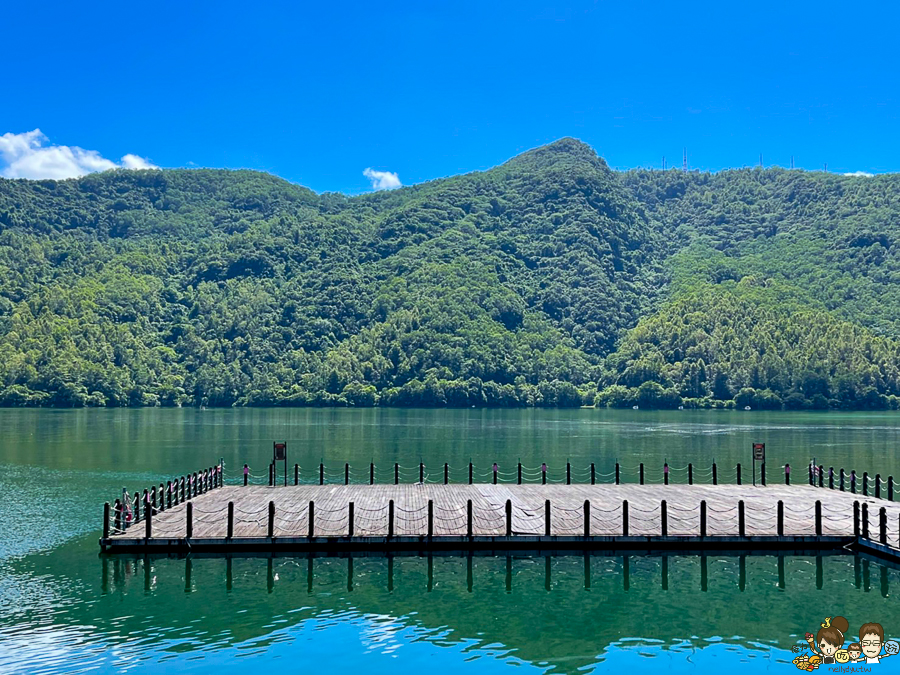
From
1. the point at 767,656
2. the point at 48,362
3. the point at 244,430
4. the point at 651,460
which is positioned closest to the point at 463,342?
the point at 48,362

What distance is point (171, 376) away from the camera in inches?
7790

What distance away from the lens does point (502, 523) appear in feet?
103

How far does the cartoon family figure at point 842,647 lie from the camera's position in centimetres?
1955

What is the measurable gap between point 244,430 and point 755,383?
105775 mm

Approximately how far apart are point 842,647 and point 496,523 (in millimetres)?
12949

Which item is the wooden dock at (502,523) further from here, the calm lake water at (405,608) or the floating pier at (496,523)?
the calm lake water at (405,608)

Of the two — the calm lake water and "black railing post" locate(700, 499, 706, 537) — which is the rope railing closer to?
the calm lake water

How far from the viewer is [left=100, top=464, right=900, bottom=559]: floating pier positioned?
94.3 feet

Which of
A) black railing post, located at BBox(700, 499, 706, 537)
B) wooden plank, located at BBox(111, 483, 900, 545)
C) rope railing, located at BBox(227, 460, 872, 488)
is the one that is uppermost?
black railing post, located at BBox(700, 499, 706, 537)

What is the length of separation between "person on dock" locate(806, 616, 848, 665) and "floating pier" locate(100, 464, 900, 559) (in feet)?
19.8

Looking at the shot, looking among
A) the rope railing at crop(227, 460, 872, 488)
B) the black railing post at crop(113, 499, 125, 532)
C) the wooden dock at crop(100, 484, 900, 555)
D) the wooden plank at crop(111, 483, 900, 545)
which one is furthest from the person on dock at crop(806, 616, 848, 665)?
the rope railing at crop(227, 460, 872, 488)

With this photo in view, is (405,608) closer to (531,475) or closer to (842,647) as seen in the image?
(842,647)

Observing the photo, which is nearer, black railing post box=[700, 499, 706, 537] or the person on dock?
the person on dock

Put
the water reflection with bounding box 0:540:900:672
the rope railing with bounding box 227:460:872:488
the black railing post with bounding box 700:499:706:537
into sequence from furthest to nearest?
the rope railing with bounding box 227:460:872:488
the black railing post with bounding box 700:499:706:537
the water reflection with bounding box 0:540:900:672
